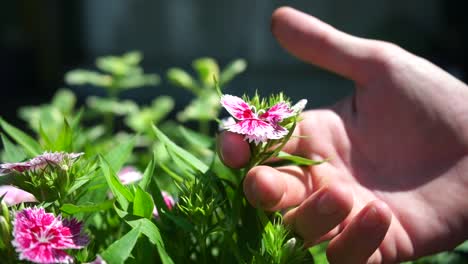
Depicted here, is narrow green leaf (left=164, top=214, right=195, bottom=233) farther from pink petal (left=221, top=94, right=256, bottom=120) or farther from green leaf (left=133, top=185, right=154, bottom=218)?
pink petal (left=221, top=94, right=256, bottom=120)

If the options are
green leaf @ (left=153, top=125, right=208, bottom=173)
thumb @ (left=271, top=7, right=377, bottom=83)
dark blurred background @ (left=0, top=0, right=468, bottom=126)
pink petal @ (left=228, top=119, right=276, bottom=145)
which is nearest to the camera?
pink petal @ (left=228, top=119, right=276, bottom=145)

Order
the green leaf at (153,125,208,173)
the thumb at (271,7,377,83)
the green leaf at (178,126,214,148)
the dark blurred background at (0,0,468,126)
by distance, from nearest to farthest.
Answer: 1. the green leaf at (153,125,208,173)
2. the green leaf at (178,126,214,148)
3. the thumb at (271,7,377,83)
4. the dark blurred background at (0,0,468,126)

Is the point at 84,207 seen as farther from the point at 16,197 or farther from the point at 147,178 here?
the point at 16,197

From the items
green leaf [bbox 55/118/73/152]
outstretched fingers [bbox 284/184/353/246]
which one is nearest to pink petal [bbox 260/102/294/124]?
outstretched fingers [bbox 284/184/353/246]

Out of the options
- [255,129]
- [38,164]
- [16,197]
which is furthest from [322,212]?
[16,197]

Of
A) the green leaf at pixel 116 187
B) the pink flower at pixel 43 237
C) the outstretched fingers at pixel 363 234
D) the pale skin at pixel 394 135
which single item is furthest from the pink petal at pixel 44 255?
the pale skin at pixel 394 135

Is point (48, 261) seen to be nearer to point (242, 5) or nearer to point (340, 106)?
point (340, 106)
